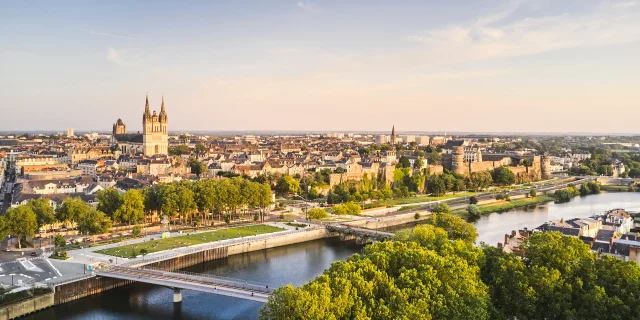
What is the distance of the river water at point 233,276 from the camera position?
90.3 feet

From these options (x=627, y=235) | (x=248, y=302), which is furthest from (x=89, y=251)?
(x=627, y=235)

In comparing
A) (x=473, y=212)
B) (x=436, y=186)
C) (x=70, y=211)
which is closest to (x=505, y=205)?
(x=436, y=186)

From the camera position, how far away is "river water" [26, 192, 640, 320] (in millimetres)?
27533

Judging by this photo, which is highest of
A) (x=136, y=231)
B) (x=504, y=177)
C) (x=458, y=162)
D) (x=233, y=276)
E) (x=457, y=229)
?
(x=458, y=162)

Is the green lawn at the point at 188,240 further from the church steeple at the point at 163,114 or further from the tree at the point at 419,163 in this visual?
the church steeple at the point at 163,114

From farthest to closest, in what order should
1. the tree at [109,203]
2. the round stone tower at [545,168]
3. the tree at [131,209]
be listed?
the round stone tower at [545,168], the tree at [109,203], the tree at [131,209]

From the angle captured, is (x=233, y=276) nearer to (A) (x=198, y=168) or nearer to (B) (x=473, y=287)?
(B) (x=473, y=287)

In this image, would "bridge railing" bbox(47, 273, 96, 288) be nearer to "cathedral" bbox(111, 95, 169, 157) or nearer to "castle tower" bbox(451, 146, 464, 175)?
"castle tower" bbox(451, 146, 464, 175)

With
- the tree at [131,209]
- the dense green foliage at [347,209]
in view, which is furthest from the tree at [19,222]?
the dense green foliage at [347,209]

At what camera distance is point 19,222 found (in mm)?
35906

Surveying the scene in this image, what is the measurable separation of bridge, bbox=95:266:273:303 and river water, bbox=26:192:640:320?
1138 millimetres

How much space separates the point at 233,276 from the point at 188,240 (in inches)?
295

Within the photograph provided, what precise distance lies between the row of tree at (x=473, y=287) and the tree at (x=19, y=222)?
23.4 metres

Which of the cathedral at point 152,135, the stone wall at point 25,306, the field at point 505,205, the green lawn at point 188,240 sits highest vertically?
the cathedral at point 152,135
